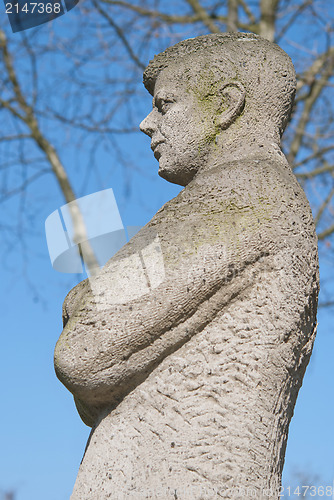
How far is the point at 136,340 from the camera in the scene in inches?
93.0

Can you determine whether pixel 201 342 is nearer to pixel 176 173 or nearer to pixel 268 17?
pixel 176 173

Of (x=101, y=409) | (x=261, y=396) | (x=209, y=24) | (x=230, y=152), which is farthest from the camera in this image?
(x=209, y=24)

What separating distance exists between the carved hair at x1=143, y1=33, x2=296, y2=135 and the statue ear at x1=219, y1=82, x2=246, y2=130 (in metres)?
0.03

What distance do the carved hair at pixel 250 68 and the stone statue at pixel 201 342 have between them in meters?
0.28

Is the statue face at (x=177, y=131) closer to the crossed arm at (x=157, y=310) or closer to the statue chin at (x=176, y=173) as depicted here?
the statue chin at (x=176, y=173)

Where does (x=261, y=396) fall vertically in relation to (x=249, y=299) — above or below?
below

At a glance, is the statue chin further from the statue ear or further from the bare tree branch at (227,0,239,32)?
the bare tree branch at (227,0,239,32)

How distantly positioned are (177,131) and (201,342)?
87 centimetres

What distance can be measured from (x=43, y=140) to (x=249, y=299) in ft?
20.5

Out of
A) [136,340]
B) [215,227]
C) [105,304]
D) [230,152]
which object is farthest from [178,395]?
[230,152]

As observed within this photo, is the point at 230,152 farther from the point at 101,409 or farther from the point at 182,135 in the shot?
the point at 101,409

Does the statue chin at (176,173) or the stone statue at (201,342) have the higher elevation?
the statue chin at (176,173)

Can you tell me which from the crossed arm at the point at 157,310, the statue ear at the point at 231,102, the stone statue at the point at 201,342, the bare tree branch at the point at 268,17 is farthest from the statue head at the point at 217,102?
the bare tree branch at the point at 268,17

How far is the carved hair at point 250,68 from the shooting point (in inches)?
109
